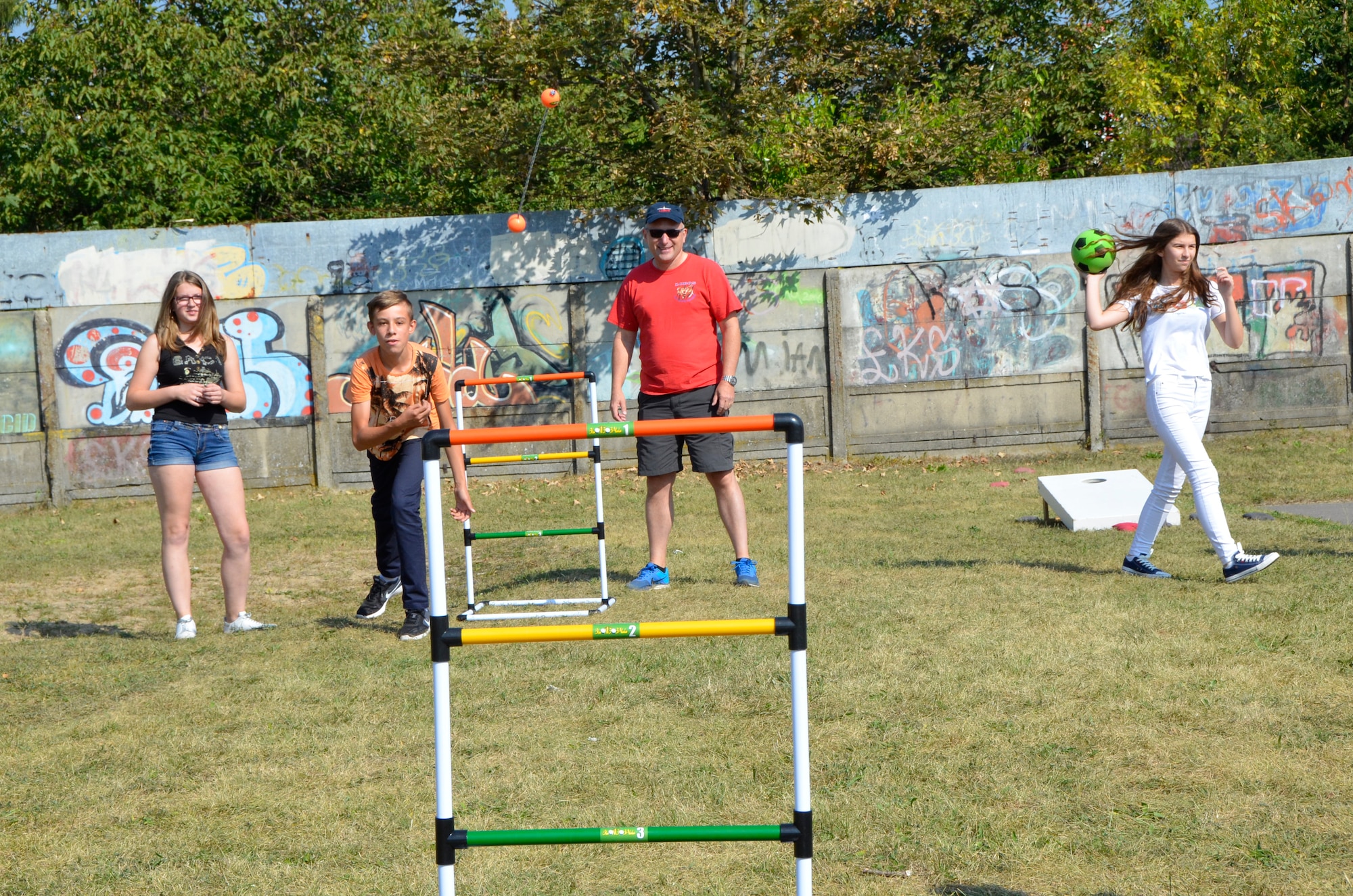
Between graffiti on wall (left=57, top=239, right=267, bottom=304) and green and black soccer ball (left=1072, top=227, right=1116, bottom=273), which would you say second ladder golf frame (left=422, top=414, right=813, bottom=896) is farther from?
graffiti on wall (left=57, top=239, right=267, bottom=304)

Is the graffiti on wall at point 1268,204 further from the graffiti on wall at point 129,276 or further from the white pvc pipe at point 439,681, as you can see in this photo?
the white pvc pipe at point 439,681

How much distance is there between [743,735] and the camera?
455 cm

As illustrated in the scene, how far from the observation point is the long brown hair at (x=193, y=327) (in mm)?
Result: 6438

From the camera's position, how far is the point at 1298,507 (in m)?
9.46

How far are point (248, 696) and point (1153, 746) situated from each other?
3.59 m

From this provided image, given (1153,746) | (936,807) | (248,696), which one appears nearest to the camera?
(936,807)

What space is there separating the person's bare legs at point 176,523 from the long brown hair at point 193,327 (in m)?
0.64

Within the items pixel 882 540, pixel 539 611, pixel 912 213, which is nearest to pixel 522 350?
pixel 912 213

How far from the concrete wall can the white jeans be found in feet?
21.2

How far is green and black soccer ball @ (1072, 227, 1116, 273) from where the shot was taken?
6930mm

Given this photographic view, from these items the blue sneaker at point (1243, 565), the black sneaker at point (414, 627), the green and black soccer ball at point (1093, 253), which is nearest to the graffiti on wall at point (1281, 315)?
the green and black soccer ball at point (1093, 253)

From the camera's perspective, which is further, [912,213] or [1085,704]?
[912,213]

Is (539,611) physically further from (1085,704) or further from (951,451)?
(951,451)

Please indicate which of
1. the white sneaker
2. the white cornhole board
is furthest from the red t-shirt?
the white cornhole board
